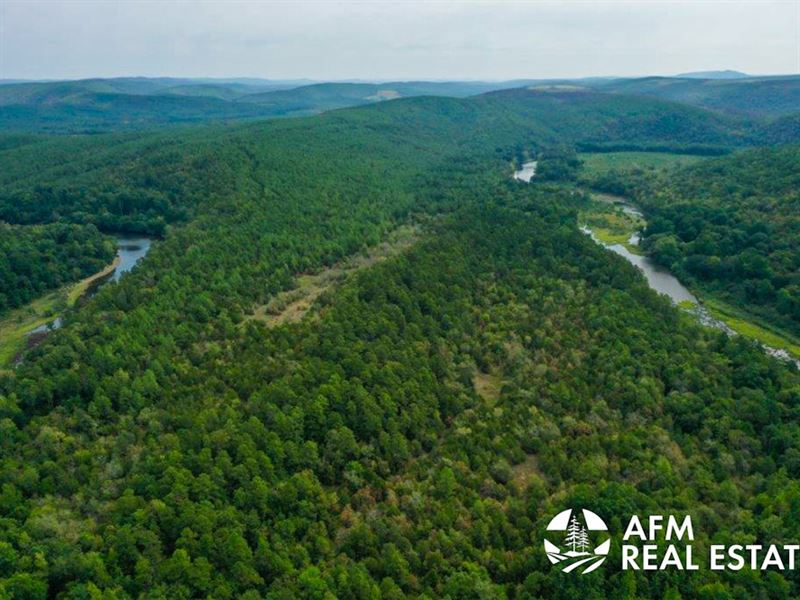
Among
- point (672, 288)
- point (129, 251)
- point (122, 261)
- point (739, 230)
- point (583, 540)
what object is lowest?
point (583, 540)

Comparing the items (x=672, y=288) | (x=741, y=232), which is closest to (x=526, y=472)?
(x=672, y=288)

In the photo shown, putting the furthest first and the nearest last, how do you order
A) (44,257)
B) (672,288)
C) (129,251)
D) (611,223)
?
(611,223)
(129,251)
(44,257)
(672,288)

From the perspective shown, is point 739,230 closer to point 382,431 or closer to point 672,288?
point 672,288

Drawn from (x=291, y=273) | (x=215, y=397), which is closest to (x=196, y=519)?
(x=215, y=397)

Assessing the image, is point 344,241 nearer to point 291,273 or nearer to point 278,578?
point 291,273

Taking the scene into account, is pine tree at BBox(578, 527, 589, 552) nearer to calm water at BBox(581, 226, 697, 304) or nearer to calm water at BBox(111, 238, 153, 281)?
calm water at BBox(581, 226, 697, 304)

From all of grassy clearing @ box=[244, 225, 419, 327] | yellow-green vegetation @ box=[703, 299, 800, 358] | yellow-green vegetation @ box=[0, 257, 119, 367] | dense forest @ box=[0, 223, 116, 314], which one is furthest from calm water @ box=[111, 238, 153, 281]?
yellow-green vegetation @ box=[703, 299, 800, 358]

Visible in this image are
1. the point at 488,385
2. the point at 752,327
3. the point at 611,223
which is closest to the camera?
the point at 488,385

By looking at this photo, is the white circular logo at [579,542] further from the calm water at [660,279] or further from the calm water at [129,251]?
the calm water at [129,251]
